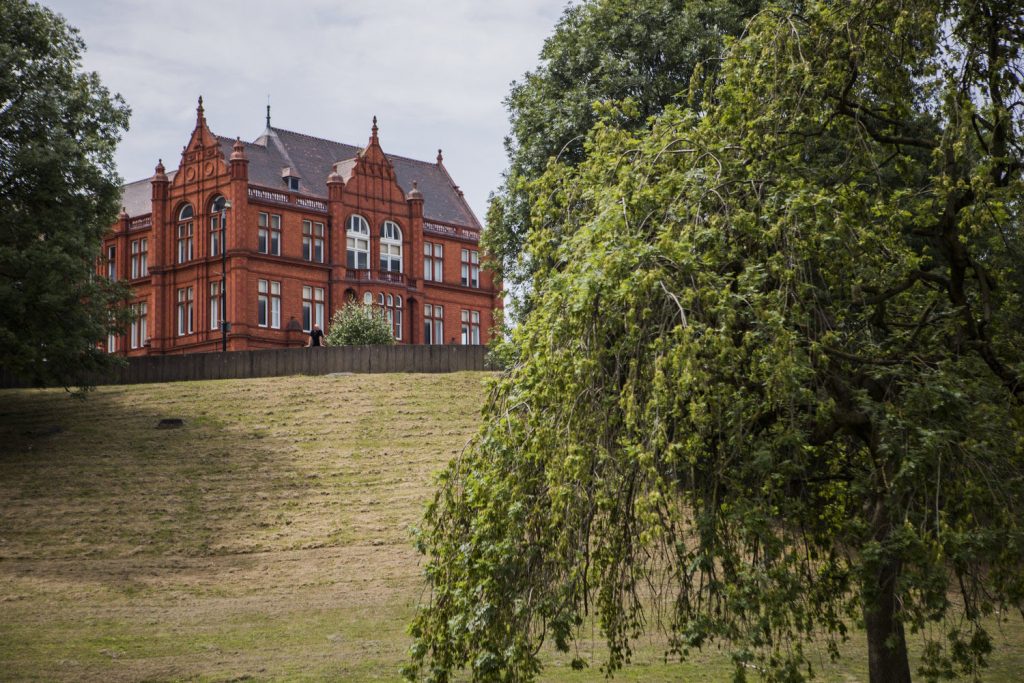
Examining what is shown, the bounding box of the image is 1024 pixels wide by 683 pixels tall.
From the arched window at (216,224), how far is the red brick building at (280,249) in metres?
0.08

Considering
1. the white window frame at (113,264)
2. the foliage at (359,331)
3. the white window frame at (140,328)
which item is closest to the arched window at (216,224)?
the white window frame at (140,328)

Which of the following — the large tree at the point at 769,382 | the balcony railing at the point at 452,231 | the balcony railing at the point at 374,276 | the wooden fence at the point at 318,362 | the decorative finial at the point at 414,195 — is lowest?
the large tree at the point at 769,382

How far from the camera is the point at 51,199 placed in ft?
115

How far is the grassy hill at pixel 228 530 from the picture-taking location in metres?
18.9

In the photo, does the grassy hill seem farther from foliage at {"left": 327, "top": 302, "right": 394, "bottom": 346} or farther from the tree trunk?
foliage at {"left": 327, "top": 302, "right": 394, "bottom": 346}

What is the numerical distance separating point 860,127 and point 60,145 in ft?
92.8

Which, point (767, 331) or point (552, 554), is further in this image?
point (552, 554)

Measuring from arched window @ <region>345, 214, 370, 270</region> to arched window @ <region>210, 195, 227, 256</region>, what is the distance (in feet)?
25.1

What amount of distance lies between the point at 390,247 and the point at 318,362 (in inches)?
1038

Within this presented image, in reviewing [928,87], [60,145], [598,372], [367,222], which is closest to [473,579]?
[598,372]

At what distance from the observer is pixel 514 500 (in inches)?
438

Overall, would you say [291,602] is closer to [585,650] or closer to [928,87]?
[585,650]

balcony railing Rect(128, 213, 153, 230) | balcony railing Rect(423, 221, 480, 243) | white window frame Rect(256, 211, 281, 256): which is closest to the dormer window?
white window frame Rect(256, 211, 281, 256)

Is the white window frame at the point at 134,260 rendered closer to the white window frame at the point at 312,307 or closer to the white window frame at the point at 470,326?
the white window frame at the point at 312,307
